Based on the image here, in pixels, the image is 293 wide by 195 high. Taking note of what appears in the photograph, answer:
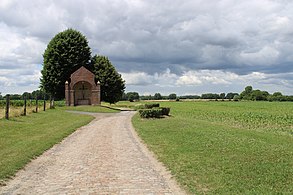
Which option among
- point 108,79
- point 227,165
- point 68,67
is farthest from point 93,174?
point 68,67

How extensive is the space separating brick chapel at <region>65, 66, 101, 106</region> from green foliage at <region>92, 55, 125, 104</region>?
292 cm

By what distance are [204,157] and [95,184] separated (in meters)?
4.46

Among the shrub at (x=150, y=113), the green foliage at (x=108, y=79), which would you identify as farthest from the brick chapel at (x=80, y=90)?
the shrub at (x=150, y=113)

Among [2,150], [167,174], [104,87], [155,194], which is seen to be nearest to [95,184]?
[155,194]

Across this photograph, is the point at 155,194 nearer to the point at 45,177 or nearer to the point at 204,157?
the point at 45,177

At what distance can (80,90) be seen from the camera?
54.6 meters

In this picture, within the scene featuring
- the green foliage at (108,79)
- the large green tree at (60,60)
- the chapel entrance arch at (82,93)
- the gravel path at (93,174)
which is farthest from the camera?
the large green tree at (60,60)

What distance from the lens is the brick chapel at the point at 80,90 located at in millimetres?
52125

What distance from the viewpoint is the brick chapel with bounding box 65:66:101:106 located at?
52.1 m

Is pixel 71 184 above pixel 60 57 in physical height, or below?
below

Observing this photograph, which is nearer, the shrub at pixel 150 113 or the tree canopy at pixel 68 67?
the shrub at pixel 150 113

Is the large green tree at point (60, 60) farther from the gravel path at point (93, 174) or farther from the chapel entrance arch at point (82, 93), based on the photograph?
the gravel path at point (93, 174)

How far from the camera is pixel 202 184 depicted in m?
7.41

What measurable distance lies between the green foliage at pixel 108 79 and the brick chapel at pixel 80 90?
292 cm
